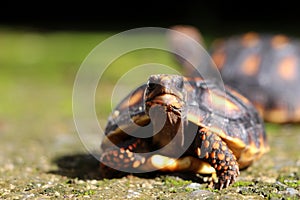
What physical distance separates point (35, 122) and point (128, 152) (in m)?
2.38

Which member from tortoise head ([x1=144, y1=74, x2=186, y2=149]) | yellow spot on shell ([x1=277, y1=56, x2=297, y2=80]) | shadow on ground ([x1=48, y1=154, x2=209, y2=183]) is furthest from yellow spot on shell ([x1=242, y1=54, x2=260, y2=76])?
tortoise head ([x1=144, y1=74, x2=186, y2=149])

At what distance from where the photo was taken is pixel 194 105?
9.93 ft

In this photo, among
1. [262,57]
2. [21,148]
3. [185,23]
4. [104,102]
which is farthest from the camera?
[185,23]

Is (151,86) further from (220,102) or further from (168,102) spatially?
(220,102)

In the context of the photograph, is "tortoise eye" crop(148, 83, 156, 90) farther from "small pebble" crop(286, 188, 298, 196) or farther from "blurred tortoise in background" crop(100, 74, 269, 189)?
"small pebble" crop(286, 188, 298, 196)

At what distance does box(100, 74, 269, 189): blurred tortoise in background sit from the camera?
118 inches

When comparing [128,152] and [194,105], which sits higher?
[194,105]

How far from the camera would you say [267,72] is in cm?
557

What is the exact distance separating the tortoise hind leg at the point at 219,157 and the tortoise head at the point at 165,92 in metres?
0.33

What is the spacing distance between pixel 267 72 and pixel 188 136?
8.92 ft

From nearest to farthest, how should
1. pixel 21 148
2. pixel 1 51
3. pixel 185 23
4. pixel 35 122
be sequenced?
1. pixel 21 148
2. pixel 35 122
3. pixel 1 51
4. pixel 185 23

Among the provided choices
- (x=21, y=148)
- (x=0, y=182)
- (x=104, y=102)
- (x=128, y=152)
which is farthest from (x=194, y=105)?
(x=104, y=102)

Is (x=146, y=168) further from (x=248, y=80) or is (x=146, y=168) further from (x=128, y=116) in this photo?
(x=248, y=80)

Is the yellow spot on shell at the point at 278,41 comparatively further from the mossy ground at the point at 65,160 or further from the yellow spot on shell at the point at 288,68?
the mossy ground at the point at 65,160
